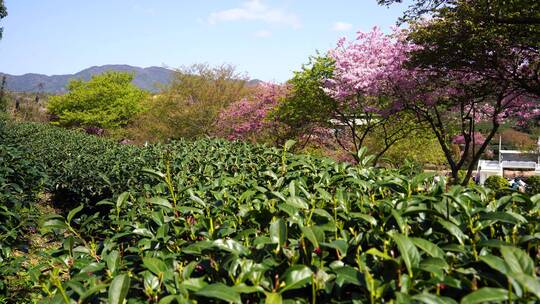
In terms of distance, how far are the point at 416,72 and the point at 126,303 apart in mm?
12631

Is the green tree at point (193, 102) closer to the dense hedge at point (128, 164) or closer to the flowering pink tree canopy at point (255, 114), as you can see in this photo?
the flowering pink tree canopy at point (255, 114)

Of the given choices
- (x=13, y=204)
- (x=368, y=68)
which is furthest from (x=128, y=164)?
(x=368, y=68)

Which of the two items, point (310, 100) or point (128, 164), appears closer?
point (128, 164)

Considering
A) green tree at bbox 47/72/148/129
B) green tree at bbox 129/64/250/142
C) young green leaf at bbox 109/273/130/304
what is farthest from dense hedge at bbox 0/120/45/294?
green tree at bbox 47/72/148/129

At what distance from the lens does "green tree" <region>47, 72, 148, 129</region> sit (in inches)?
1344

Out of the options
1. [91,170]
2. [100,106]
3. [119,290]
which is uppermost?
[100,106]

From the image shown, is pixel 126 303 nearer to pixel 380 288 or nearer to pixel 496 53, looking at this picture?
pixel 380 288

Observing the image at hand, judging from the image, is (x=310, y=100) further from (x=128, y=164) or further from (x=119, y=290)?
(x=119, y=290)

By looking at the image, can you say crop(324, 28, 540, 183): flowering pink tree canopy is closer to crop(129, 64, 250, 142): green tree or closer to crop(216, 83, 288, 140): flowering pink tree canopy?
crop(216, 83, 288, 140): flowering pink tree canopy

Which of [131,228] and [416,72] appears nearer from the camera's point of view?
[131,228]

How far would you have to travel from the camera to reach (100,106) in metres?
34.7

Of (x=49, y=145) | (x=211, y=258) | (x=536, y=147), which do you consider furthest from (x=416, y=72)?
(x=536, y=147)

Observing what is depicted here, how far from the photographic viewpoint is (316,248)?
1.36m

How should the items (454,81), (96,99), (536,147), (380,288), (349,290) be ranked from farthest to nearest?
(96,99), (536,147), (454,81), (349,290), (380,288)
